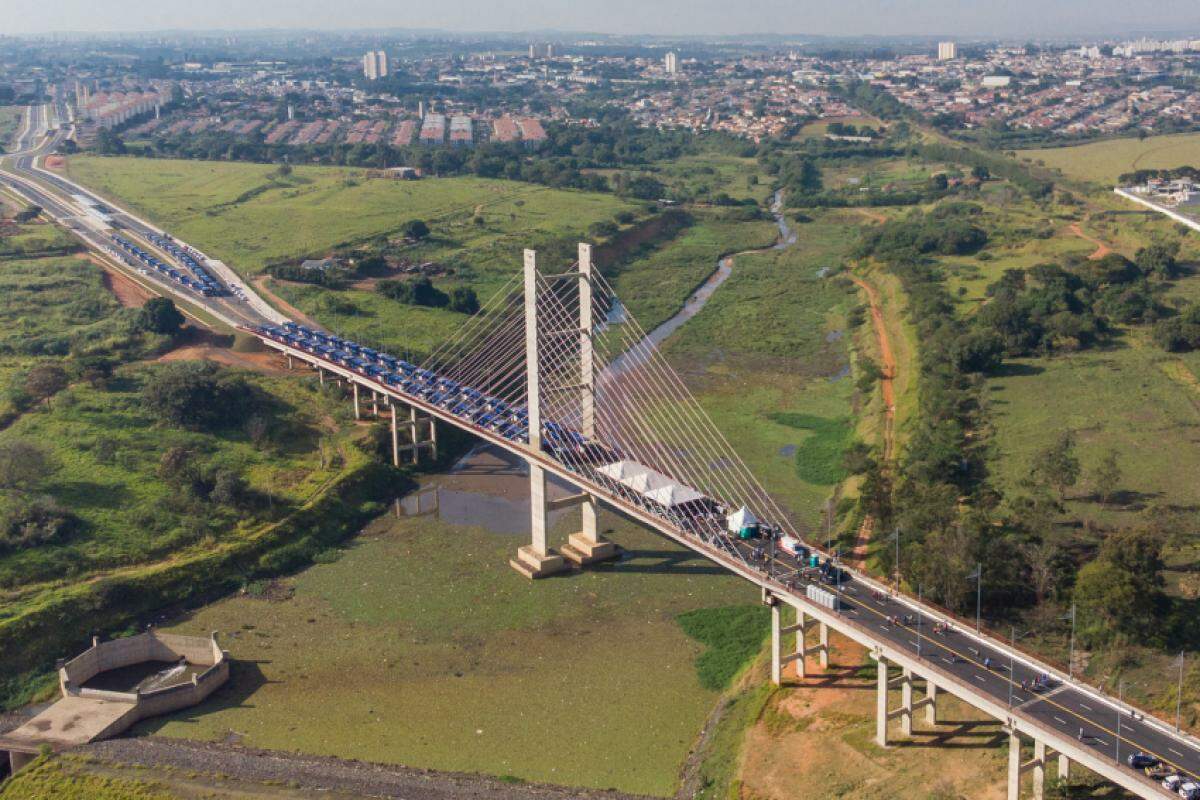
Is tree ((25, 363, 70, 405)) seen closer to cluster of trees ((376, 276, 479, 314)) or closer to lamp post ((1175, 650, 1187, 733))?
cluster of trees ((376, 276, 479, 314))

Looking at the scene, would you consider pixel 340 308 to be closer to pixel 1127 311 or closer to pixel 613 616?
pixel 613 616

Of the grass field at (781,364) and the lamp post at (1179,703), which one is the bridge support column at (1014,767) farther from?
the grass field at (781,364)

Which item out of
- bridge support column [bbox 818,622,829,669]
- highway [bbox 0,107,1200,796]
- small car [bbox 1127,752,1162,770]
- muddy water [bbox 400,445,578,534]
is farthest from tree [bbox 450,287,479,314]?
small car [bbox 1127,752,1162,770]

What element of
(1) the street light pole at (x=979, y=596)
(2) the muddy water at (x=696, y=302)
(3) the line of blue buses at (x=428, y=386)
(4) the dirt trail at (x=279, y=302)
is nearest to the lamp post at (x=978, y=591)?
(1) the street light pole at (x=979, y=596)

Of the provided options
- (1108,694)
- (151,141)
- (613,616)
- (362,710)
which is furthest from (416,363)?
(151,141)

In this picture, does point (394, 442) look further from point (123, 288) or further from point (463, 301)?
point (123, 288)

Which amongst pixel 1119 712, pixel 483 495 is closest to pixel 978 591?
pixel 1119 712
